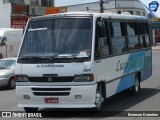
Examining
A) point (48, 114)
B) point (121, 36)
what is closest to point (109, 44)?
point (121, 36)

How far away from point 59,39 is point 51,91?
1353mm

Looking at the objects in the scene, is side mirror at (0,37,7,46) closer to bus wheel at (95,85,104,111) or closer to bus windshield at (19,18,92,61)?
bus windshield at (19,18,92,61)

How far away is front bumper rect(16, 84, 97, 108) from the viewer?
36.5 ft

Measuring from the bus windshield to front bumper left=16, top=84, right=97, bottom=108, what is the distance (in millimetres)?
804

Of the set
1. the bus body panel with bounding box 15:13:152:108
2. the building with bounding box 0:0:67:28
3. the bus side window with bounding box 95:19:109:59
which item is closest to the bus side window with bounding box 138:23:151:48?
the bus side window with bounding box 95:19:109:59

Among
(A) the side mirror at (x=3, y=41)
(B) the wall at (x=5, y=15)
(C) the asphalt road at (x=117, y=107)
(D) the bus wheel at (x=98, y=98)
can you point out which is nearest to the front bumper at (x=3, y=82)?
(C) the asphalt road at (x=117, y=107)

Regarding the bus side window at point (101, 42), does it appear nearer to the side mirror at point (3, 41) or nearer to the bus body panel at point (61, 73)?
the bus body panel at point (61, 73)

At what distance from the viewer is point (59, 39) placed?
11680mm

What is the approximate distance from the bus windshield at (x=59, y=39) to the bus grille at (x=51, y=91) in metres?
0.82

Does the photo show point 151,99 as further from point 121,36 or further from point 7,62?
point 7,62

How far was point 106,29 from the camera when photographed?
1275 centimetres

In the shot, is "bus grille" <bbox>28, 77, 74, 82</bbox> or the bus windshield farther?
the bus windshield

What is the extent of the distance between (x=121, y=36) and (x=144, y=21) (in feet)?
11.8

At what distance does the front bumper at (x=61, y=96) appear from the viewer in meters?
11.1
